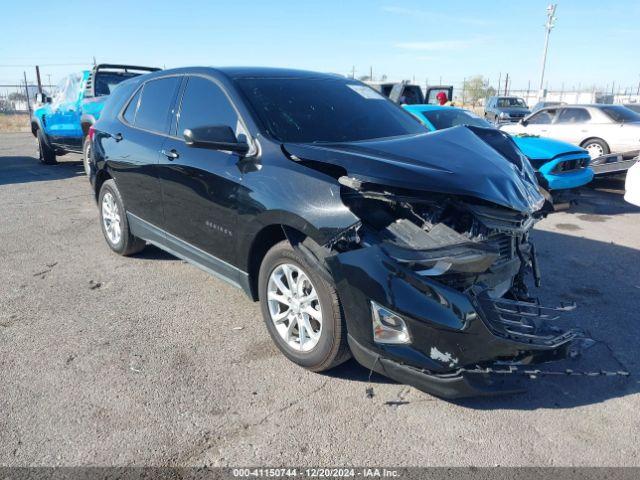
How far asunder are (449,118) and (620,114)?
502cm

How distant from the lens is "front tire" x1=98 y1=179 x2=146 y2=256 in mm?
5184

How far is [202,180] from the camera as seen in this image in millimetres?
3793

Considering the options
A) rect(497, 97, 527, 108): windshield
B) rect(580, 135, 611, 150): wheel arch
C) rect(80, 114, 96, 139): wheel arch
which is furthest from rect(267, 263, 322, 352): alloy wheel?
rect(497, 97, 527, 108): windshield

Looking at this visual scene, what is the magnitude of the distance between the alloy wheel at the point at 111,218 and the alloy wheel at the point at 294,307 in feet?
8.45

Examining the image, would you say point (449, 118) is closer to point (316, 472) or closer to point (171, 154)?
point (171, 154)

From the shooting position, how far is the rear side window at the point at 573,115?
1135 centimetres

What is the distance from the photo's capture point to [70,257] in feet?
17.9

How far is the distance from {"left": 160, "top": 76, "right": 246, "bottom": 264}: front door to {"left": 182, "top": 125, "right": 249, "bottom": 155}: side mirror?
103mm

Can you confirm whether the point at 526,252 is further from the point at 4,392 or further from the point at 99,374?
the point at 4,392

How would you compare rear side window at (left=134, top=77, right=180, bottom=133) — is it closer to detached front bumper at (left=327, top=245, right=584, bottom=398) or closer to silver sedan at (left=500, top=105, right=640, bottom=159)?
detached front bumper at (left=327, top=245, right=584, bottom=398)

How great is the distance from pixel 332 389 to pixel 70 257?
3.62 m

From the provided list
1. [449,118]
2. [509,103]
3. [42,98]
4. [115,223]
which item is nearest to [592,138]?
[449,118]

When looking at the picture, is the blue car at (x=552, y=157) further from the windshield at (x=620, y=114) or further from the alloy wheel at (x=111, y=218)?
the alloy wheel at (x=111, y=218)

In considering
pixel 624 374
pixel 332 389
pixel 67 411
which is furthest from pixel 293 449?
pixel 624 374
